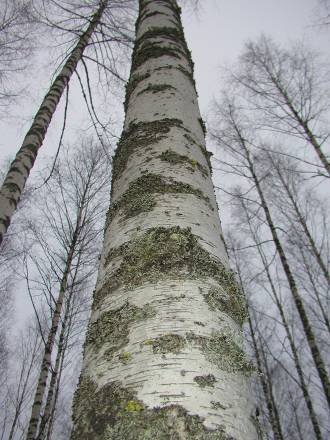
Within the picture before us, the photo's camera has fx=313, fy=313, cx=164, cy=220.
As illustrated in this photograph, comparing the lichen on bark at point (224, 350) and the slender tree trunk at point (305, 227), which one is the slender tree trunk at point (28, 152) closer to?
the lichen on bark at point (224, 350)

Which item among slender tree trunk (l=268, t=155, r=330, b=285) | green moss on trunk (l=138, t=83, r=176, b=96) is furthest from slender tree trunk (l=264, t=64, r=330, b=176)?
green moss on trunk (l=138, t=83, r=176, b=96)

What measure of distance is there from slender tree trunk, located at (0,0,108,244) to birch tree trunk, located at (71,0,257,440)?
1.88m

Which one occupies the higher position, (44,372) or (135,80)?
(135,80)

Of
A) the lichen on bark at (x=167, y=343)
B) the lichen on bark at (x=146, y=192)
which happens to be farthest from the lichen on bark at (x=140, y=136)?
the lichen on bark at (x=167, y=343)

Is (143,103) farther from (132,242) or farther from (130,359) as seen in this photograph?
(130,359)

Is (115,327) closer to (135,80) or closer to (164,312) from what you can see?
(164,312)

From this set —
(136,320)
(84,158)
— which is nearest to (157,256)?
(136,320)

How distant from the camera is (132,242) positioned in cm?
96

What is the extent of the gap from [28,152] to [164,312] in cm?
314

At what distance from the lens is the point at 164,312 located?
2.46 feet

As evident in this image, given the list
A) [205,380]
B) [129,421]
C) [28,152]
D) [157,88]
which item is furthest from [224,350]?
[28,152]

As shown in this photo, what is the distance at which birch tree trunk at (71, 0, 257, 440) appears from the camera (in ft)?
1.99

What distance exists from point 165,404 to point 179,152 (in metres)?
0.90

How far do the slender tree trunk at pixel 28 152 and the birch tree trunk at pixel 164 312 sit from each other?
1.88 meters
